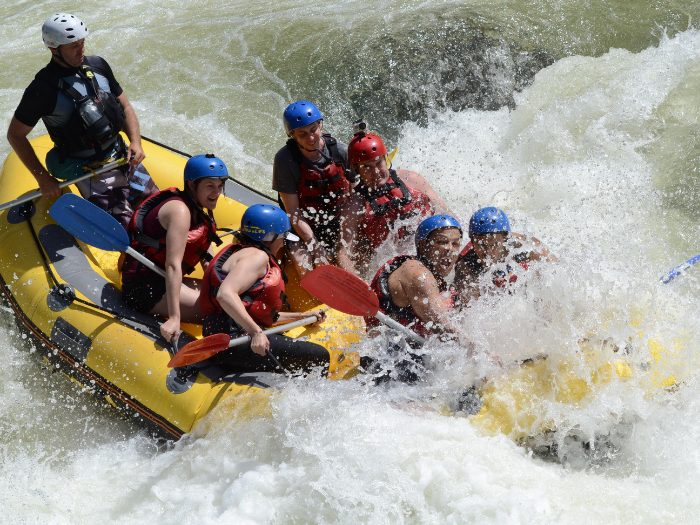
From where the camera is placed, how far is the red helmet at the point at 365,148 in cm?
392

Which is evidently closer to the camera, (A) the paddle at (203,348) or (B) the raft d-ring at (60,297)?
(A) the paddle at (203,348)

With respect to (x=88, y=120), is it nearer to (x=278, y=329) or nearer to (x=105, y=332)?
(x=105, y=332)

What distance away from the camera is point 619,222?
221 inches

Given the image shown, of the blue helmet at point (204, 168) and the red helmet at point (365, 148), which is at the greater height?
the blue helmet at point (204, 168)

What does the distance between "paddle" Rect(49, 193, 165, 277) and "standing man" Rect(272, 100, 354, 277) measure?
0.91 metres

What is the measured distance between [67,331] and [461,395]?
227cm

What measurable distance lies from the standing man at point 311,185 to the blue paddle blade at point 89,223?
3.26 ft

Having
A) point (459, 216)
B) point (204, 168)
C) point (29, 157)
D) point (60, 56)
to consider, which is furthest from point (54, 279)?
point (459, 216)

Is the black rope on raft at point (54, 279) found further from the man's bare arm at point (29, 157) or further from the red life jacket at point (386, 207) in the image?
the red life jacket at point (386, 207)

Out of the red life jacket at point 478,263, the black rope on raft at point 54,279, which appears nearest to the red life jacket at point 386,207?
the red life jacket at point 478,263

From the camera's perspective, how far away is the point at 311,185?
411cm

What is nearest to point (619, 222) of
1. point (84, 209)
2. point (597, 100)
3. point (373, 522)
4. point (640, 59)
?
point (597, 100)

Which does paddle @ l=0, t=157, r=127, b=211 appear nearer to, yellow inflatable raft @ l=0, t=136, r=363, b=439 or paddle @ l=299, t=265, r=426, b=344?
yellow inflatable raft @ l=0, t=136, r=363, b=439

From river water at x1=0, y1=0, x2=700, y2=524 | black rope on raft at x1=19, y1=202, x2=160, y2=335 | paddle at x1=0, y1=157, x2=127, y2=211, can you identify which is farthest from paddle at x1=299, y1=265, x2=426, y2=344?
paddle at x1=0, y1=157, x2=127, y2=211
